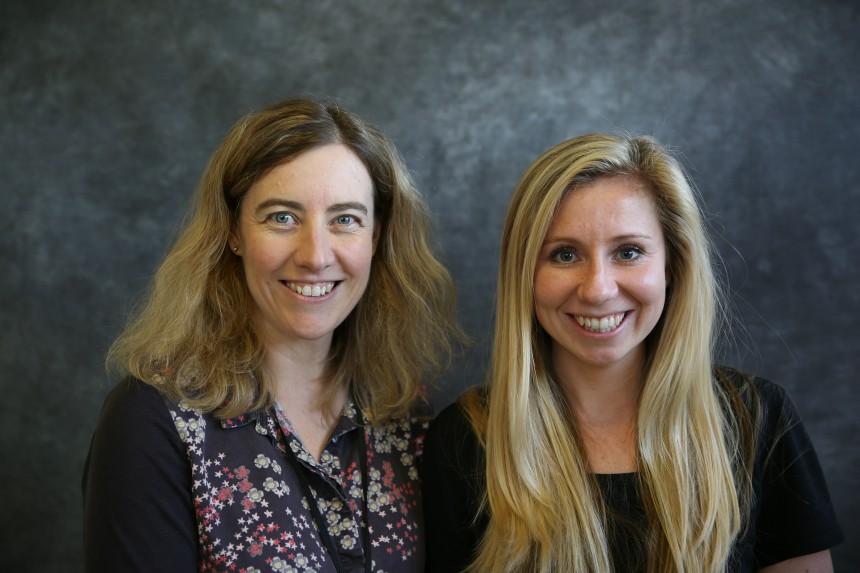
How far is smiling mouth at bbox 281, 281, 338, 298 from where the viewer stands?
2100 millimetres

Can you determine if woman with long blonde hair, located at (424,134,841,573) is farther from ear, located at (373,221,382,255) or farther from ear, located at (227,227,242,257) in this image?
ear, located at (227,227,242,257)

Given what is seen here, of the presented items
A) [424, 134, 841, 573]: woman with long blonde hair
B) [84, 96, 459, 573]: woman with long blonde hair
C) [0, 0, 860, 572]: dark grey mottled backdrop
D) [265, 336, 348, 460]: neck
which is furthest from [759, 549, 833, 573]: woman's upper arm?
[265, 336, 348, 460]: neck

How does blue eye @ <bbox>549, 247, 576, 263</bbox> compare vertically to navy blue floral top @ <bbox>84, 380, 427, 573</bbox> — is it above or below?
above

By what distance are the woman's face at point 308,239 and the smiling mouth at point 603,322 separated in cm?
52

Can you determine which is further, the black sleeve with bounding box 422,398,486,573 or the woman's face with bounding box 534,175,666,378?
the black sleeve with bounding box 422,398,486,573

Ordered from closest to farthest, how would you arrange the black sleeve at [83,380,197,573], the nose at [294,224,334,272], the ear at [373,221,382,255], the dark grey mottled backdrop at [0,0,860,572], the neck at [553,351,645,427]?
the black sleeve at [83,380,197,573]
the nose at [294,224,334,272]
the neck at [553,351,645,427]
the ear at [373,221,382,255]
the dark grey mottled backdrop at [0,0,860,572]

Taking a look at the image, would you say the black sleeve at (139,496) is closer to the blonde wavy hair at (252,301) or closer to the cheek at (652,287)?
the blonde wavy hair at (252,301)

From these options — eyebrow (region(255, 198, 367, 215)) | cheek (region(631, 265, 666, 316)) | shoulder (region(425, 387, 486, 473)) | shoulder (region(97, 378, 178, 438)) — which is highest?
eyebrow (region(255, 198, 367, 215))

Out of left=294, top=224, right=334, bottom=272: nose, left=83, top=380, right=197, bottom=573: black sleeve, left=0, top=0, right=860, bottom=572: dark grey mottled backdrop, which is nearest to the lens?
left=83, top=380, right=197, bottom=573: black sleeve

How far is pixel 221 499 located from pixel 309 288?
477 millimetres

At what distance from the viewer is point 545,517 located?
204 cm

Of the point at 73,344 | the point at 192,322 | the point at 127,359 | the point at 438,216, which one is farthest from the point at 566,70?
the point at 73,344

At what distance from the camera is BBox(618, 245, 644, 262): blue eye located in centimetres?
202

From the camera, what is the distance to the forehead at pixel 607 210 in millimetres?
2000
